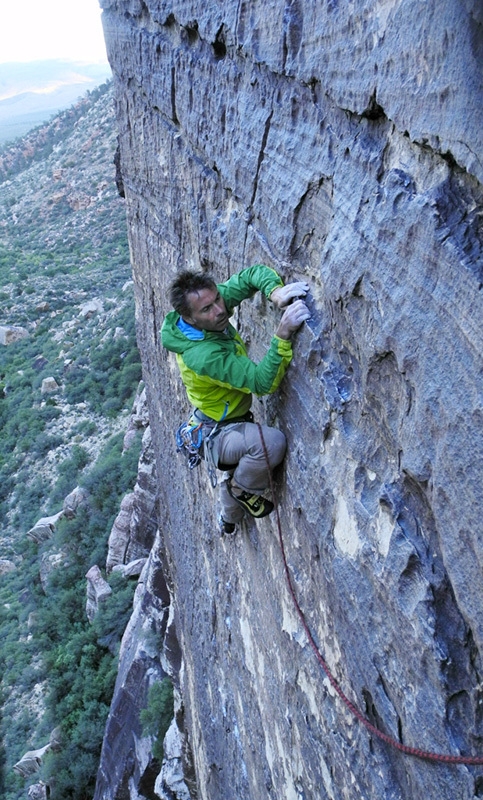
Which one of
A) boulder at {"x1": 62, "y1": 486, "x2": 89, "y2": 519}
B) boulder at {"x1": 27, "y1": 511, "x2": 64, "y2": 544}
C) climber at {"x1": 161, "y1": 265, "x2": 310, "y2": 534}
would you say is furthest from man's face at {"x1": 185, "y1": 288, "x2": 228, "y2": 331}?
boulder at {"x1": 27, "y1": 511, "x2": 64, "y2": 544}

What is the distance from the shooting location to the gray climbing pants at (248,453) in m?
3.02

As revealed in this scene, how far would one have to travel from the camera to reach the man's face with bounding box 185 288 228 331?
2.85 m

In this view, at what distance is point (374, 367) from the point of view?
2174mm

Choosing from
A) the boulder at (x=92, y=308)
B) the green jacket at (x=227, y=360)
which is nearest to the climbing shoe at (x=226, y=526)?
the green jacket at (x=227, y=360)

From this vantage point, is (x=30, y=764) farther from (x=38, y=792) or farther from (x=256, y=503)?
(x=256, y=503)

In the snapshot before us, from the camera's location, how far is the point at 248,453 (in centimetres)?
Answer: 306

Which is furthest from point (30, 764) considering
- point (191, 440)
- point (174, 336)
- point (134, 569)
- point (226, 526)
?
point (174, 336)

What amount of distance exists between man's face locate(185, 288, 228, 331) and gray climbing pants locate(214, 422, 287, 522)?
19.6 inches

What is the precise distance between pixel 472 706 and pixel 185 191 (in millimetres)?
3527

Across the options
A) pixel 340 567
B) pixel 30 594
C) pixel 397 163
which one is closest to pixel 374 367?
pixel 397 163

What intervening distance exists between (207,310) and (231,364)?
26cm

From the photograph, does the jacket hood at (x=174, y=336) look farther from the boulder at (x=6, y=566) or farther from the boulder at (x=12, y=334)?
the boulder at (x=12, y=334)

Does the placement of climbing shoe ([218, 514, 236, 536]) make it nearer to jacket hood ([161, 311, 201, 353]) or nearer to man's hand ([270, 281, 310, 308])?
jacket hood ([161, 311, 201, 353])

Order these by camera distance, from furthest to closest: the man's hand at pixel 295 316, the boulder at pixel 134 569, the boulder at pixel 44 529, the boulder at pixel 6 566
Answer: the boulder at pixel 6 566 → the boulder at pixel 44 529 → the boulder at pixel 134 569 → the man's hand at pixel 295 316
